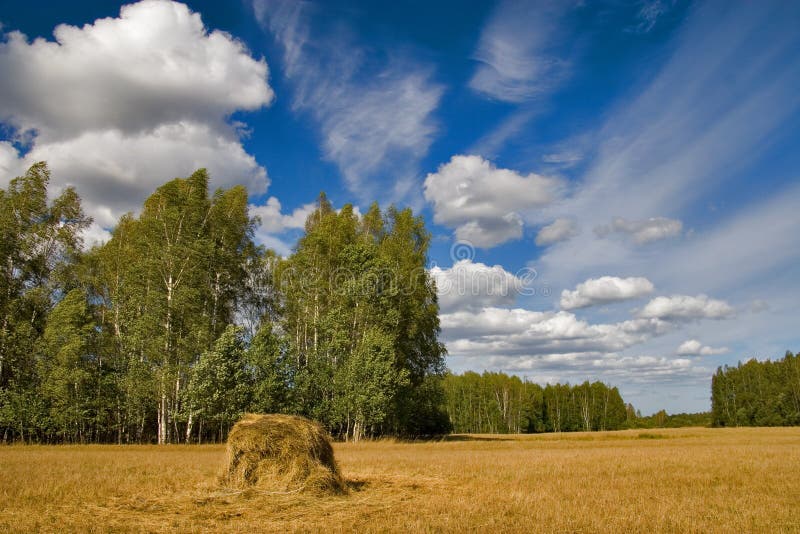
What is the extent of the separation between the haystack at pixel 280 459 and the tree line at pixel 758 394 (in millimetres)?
111529

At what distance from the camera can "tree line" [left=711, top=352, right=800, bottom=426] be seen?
97.8m

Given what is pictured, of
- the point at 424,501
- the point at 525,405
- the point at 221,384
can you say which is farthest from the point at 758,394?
the point at 424,501

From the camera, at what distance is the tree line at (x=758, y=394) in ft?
321

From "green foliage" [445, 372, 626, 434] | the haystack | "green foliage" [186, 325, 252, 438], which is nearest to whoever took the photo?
the haystack

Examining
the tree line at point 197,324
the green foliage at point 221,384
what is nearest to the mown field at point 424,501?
the green foliage at point 221,384

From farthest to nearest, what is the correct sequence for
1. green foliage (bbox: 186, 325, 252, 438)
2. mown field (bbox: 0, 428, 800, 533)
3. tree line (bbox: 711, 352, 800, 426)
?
tree line (bbox: 711, 352, 800, 426) < green foliage (bbox: 186, 325, 252, 438) < mown field (bbox: 0, 428, 800, 533)

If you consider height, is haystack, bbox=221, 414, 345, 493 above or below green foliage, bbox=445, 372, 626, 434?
above

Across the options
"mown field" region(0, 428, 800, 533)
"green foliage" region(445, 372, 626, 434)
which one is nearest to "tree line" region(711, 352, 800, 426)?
"green foliage" region(445, 372, 626, 434)

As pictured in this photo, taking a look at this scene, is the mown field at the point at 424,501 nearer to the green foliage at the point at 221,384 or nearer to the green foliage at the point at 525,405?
the green foliage at the point at 221,384

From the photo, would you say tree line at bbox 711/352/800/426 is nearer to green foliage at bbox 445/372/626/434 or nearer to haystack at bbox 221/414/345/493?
green foliage at bbox 445/372/626/434

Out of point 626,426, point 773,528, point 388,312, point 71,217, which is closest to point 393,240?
point 388,312

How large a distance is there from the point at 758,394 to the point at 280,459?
118653mm

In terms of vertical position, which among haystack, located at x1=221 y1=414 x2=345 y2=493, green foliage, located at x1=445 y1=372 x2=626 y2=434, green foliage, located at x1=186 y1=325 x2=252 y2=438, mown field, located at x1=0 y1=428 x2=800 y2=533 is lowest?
green foliage, located at x1=445 y1=372 x2=626 y2=434

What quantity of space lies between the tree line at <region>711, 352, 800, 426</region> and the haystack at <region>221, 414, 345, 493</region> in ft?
366
